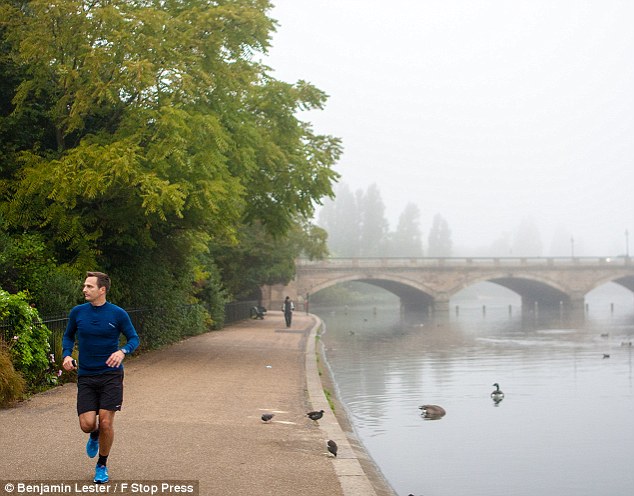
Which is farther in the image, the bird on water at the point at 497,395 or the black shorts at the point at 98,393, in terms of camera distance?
the bird on water at the point at 497,395

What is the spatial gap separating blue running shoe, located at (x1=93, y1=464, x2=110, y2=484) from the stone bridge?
2468 inches

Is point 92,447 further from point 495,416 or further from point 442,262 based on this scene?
point 442,262

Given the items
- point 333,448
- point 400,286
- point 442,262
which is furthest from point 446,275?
point 333,448

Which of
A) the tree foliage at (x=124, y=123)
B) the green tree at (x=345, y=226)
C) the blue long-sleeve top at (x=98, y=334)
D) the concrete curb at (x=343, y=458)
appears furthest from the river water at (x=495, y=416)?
the green tree at (x=345, y=226)

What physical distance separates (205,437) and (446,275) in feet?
235

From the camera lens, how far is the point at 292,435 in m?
10.6

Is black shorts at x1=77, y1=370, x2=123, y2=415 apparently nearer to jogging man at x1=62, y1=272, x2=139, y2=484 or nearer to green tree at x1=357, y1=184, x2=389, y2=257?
jogging man at x1=62, y1=272, x2=139, y2=484

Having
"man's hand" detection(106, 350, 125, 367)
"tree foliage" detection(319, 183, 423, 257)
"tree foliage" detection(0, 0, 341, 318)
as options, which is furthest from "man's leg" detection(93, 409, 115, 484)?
"tree foliage" detection(319, 183, 423, 257)

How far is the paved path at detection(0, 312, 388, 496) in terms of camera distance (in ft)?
25.8

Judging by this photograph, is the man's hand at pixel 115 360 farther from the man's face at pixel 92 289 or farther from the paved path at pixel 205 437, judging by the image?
the paved path at pixel 205 437

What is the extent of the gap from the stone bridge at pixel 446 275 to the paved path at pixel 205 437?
54.7 metres

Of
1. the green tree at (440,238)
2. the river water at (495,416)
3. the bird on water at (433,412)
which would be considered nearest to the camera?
the river water at (495,416)

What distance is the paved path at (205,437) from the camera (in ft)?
25.8

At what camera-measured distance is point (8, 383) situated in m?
12.1
